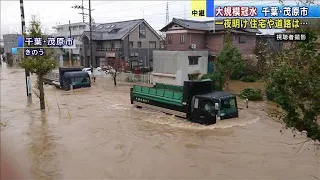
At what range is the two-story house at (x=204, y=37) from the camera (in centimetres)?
3400

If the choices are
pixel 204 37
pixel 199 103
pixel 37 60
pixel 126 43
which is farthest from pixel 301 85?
pixel 126 43

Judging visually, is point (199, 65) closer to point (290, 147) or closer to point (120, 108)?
point (120, 108)

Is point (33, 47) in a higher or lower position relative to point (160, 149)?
higher

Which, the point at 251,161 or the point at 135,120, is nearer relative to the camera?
the point at 251,161

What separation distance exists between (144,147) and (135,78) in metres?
22.4

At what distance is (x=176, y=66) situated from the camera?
30125mm

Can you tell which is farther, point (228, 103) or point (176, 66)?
point (176, 66)

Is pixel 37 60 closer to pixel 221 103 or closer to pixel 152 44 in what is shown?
pixel 221 103

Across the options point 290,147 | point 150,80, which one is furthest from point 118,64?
point 290,147

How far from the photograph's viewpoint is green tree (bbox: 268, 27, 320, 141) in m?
5.98

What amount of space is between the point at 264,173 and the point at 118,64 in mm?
25572

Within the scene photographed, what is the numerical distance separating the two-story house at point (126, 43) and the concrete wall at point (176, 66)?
14.1 m

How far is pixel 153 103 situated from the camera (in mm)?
19328

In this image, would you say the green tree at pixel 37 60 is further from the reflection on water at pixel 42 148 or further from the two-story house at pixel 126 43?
the two-story house at pixel 126 43
